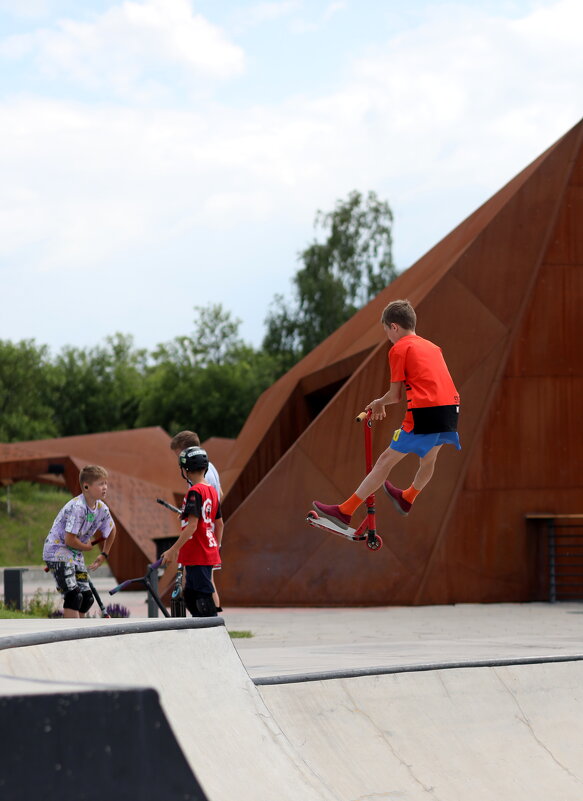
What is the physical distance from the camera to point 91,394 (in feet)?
233

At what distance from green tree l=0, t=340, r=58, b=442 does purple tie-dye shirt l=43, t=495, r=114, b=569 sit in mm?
50481

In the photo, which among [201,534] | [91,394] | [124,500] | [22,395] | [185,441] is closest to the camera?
[201,534]

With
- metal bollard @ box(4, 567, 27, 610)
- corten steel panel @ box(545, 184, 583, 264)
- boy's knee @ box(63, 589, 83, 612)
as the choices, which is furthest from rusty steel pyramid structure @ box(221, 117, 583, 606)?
boy's knee @ box(63, 589, 83, 612)

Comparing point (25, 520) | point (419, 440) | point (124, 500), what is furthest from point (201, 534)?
point (25, 520)

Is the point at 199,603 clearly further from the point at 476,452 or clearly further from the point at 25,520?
the point at 25,520

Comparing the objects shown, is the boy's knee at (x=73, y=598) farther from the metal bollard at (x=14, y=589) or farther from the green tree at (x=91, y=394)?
the green tree at (x=91, y=394)

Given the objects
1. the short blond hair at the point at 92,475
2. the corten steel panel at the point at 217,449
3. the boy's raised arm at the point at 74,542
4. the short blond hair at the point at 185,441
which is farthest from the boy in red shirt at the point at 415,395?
the corten steel panel at the point at 217,449

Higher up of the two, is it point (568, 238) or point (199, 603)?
point (568, 238)

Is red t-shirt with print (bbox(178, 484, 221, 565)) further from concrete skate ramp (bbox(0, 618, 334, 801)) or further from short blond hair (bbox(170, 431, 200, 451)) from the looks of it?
concrete skate ramp (bbox(0, 618, 334, 801))

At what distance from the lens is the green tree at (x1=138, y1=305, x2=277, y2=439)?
59.7 metres

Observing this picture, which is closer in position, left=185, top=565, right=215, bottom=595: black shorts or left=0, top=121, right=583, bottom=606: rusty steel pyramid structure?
left=185, top=565, right=215, bottom=595: black shorts

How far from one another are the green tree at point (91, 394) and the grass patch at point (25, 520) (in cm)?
1729

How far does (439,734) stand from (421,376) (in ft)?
7.31

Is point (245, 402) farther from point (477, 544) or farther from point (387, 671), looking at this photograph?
point (387, 671)
